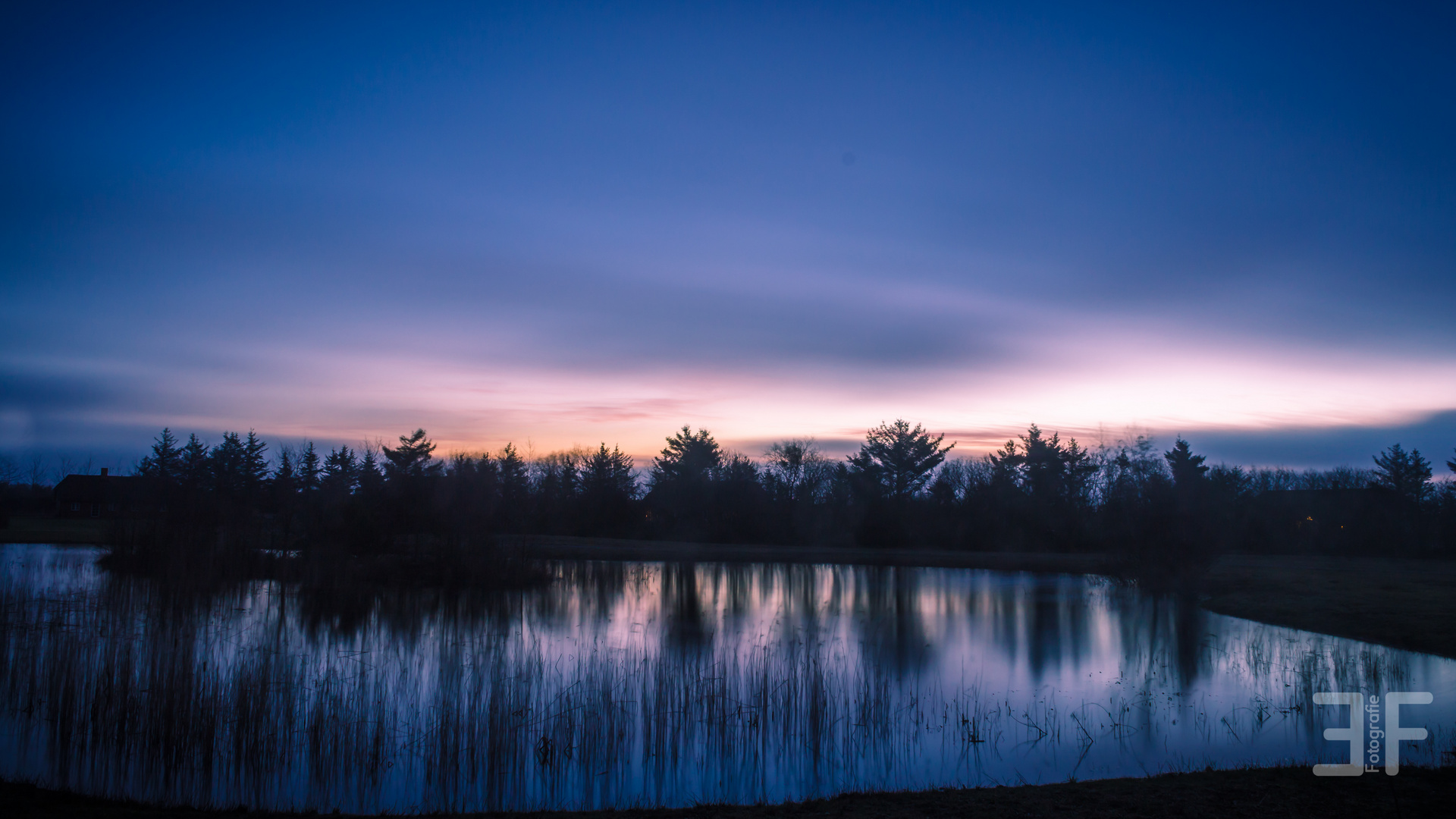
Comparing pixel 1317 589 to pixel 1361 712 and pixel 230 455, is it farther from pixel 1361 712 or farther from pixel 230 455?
pixel 230 455

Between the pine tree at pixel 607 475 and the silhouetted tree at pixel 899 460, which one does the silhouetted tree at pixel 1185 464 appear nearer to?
the silhouetted tree at pixel 899 460

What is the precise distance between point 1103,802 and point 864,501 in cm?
4591

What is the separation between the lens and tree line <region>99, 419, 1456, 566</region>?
81.0ft

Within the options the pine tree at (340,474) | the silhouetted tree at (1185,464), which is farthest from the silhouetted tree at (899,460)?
the pine tree at (340,474)

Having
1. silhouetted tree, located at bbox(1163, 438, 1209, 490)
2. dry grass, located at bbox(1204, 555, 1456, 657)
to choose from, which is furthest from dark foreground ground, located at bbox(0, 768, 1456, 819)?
silhouetted tree, located at bbox(1163, 438, 1209, 490)

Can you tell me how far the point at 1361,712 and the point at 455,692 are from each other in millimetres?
11627

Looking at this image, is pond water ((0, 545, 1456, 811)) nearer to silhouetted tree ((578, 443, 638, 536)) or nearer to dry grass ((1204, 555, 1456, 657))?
dry grass ((1204, 555, 1456, 657))

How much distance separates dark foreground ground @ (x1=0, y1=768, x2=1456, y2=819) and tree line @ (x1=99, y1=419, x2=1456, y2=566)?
1874 centimetres

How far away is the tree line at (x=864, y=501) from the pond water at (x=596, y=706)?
7981 millimetres

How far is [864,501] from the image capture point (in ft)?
169

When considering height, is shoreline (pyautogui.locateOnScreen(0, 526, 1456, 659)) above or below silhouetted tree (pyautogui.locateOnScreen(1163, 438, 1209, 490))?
below

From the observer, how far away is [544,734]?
861 centimetres

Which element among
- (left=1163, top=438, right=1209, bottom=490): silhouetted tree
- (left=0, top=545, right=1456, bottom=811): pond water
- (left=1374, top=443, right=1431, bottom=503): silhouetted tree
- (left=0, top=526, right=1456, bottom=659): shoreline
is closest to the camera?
(left=0, top=545, right=1456, bottom=811): pond water

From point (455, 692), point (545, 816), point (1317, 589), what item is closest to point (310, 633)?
point (455, 692)
